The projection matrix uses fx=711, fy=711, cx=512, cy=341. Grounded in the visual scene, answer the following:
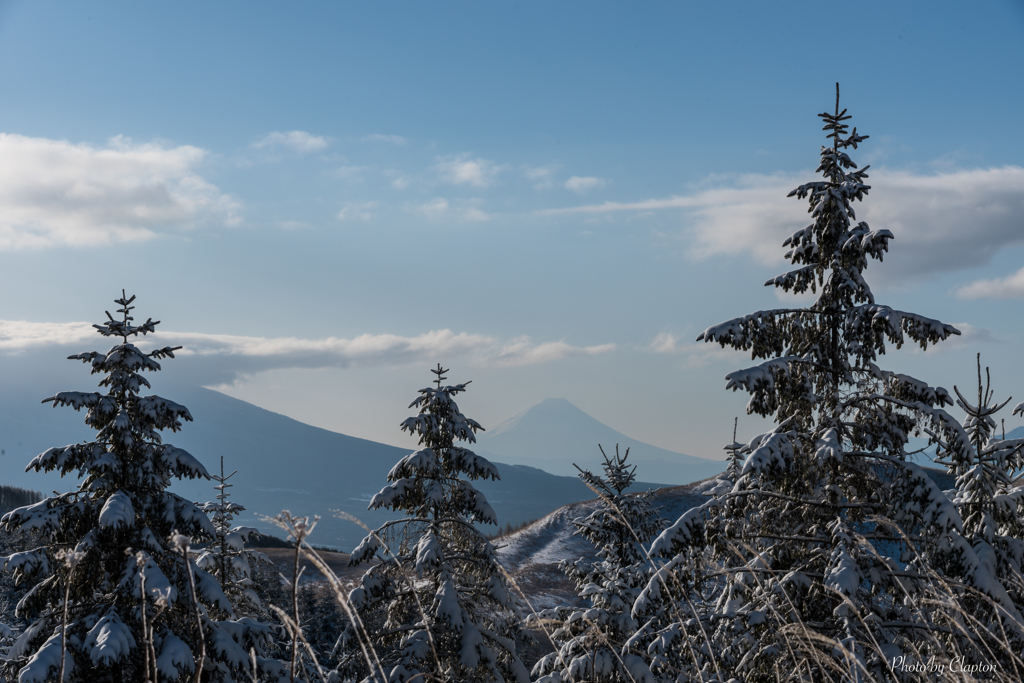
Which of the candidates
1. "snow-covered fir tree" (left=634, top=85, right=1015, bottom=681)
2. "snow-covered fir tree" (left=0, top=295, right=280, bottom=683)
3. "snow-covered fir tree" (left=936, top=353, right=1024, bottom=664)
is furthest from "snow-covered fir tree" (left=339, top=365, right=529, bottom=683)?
"snow-covered fir tree" (left=936, top=353, right=1024, bottom=664)

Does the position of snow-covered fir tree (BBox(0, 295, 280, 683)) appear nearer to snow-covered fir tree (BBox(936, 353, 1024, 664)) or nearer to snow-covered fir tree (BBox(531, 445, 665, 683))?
snow-covered fir tree (BBox(531, 445, 665, 683))

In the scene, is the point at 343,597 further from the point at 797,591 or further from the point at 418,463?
the point at 418,463

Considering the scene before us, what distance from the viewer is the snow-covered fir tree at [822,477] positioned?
8.70 m

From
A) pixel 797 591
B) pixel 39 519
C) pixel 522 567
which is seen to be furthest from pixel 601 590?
pixel 522 567

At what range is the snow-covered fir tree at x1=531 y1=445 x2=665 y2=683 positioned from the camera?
1230 centimetres

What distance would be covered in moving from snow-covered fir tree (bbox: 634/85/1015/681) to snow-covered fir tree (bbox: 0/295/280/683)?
21.8ft

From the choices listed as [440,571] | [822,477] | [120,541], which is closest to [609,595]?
[440,571]

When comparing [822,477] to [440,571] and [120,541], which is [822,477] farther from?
[120,541]

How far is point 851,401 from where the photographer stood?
32.1 ft

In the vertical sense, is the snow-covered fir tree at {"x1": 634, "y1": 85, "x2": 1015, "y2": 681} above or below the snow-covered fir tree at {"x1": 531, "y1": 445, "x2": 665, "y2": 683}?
above

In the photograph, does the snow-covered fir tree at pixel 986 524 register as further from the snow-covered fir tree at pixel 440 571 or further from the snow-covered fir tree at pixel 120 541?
the snow-covered fir tree at pixel 120 541

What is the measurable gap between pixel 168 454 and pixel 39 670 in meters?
3.54

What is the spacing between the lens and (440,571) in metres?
13.1

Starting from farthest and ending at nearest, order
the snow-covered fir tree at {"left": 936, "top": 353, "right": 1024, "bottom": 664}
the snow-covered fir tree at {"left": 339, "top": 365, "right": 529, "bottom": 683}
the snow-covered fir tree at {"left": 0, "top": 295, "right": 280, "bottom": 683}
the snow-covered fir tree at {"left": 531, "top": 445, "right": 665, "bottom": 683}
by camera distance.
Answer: the snow-covered fir tree at {"left": 339, "top": 365, "right": 529, "bottom": 683}
the snow-covered fir tree at {"left": 531, "top": 445, "right": 665, "bottom": 683}
the snow-covered fir tree at {"left": 0, "top": 295, "right": 280, "bottom": 683}
the snow-covered fir tree at {"left": 936, "top": 353, "right": 1024, "bottom": 664}
